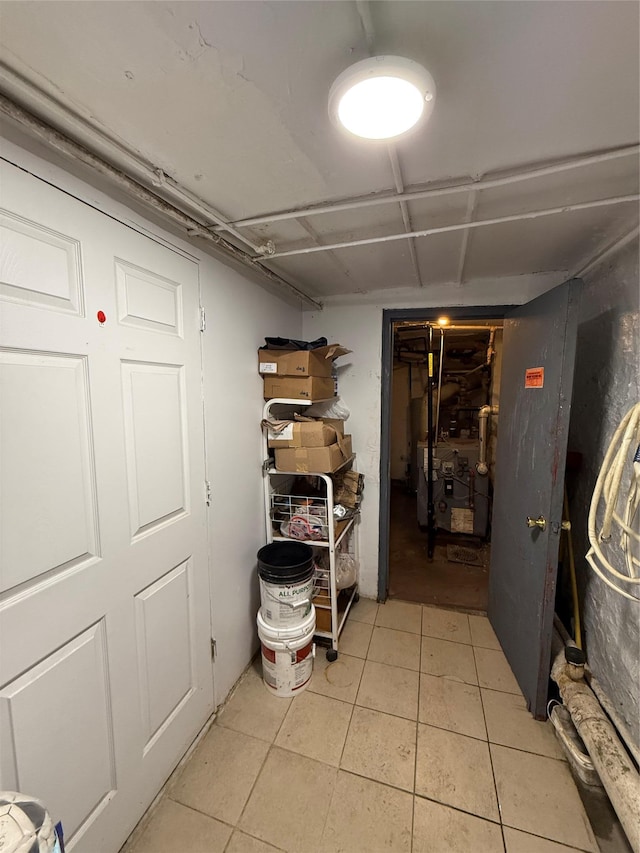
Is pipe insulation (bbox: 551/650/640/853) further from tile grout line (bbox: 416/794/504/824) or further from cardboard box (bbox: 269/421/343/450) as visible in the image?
cardboard box (bbox: 269/421/343/450)

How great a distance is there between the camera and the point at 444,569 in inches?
119

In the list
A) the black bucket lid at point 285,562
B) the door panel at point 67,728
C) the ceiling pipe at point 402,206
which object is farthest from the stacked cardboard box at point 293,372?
the door panel at point 67,728

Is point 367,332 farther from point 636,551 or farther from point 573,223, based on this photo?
point 636,551

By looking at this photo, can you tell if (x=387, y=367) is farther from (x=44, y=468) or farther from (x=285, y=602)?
(x=44, y=468)

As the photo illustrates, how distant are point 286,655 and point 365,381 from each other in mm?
1745

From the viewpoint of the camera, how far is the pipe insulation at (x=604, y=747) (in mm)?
1111

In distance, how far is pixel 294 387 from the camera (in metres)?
1.96

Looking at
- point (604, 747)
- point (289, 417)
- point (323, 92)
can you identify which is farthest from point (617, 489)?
point (289, 417)

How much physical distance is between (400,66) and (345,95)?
117mm

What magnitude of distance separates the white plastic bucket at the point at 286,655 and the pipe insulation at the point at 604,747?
1.18 metres

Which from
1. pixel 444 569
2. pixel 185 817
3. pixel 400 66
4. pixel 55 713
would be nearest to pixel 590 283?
pixel 400 66

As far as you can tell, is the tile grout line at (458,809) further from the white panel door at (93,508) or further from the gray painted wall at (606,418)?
the white panel door at (93,508)

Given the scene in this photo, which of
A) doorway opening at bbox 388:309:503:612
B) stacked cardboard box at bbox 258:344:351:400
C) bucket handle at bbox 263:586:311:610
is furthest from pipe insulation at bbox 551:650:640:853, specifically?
stacked cardboard box at bbox 258:344:351:400

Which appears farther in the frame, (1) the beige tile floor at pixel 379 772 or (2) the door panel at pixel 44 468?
(1) the beige tile floor at pixel 379 772
